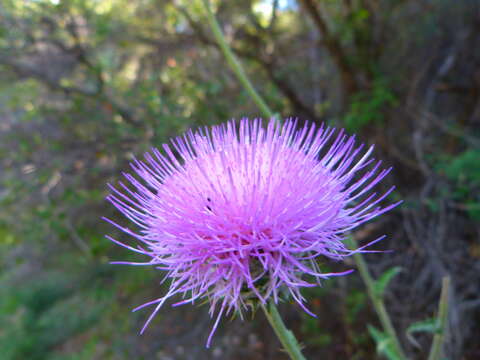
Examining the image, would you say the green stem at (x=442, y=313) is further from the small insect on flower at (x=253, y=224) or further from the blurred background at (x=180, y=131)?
the blurred background at (x=180, y=131)

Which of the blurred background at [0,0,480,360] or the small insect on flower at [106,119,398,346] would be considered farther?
the blurred background at [0,0,480,360]

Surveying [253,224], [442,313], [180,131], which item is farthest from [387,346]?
[180,131]

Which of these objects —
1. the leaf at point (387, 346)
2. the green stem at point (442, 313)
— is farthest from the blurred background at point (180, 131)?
the green stem at point (442, 313)

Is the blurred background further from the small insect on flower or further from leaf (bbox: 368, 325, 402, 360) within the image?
the small insect on flower

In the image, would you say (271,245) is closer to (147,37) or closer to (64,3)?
(64,3)

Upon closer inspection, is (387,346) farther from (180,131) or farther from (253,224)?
(180,131)

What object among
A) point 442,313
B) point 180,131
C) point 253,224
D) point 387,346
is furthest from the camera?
point 180,131

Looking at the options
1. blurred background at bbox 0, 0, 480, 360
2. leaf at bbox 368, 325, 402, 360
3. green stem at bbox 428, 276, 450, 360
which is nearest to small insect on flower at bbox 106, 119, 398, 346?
green stem at bbox 428, 276, 450, 360

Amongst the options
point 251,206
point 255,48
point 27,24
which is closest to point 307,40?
point 255,48
